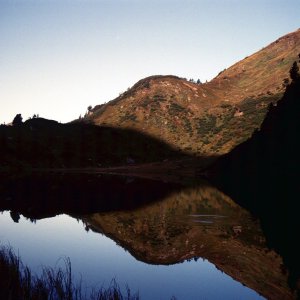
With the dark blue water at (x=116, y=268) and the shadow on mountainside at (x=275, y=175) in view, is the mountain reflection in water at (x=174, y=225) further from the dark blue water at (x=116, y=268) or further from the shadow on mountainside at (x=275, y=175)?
the shadow on mountainside at (x=275, y=175)

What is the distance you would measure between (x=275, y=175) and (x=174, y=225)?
64.9m

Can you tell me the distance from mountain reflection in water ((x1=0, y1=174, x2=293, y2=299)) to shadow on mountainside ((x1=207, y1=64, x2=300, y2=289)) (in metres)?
1.91

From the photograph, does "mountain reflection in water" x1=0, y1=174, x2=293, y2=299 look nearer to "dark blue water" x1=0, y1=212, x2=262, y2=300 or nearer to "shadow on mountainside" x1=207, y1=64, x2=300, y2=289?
"dark blue water" x1=0, y1=212, x2=262, y2=300

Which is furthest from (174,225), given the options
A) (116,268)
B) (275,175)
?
(275,175)

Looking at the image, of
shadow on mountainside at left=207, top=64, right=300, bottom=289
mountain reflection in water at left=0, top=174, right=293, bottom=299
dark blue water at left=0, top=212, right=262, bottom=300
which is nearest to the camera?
dark blue water at left=0, top=212, right=262, bottom=300

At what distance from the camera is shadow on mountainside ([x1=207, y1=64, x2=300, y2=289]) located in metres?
41.3

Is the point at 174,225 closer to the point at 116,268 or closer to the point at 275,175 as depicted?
the point at 116,268

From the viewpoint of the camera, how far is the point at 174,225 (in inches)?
1871

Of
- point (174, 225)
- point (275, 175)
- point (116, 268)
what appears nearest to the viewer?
point (116, 268)

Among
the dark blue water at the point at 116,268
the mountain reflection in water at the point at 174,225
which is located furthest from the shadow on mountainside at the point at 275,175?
the dark blue water at the point at 116,268

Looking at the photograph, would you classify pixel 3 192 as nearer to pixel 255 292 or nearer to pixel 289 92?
pixel 255 292

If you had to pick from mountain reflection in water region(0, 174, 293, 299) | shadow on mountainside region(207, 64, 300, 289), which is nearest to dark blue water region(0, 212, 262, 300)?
mountain reflection in water region(0, 174, 293, 299)

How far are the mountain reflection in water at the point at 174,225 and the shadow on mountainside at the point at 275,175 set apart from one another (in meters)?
1.91

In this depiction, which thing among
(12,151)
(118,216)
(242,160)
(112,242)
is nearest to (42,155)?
(12,151)
